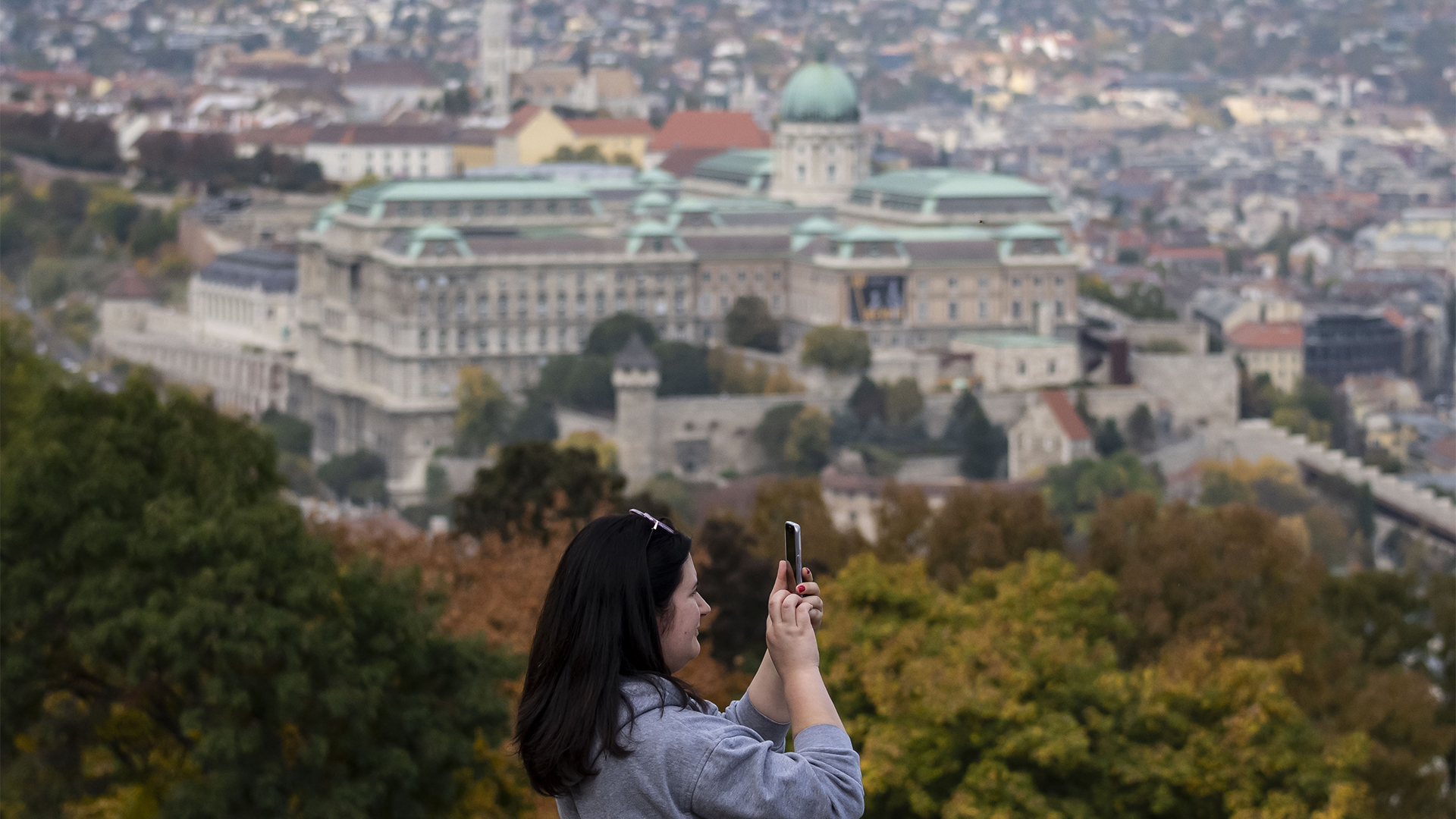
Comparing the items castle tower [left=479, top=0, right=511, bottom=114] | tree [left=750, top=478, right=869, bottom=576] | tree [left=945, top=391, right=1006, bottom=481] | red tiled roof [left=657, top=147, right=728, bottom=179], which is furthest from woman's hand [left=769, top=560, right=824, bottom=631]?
castle tower [left=479, top=0, right=511, bottom=114]

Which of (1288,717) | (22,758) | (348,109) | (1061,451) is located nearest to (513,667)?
(22,758)

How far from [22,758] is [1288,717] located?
38.2 ft

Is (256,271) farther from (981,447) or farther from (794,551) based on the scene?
(794,551)

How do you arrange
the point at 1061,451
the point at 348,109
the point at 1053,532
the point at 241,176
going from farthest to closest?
the point at 348,109, the point at 241,176, the point at 1061,451, the point at 1053,532

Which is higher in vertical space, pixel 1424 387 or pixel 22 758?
pixel 22 758

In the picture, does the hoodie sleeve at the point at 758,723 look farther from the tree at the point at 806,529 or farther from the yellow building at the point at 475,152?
the yellow building at the point at 475,152

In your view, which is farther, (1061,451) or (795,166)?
(795,166)

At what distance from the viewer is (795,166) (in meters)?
114

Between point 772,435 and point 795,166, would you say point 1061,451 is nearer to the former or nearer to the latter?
point 772,435

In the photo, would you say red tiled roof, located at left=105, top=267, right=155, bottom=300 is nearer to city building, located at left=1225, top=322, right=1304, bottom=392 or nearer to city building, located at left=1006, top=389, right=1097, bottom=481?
city building, located at left=1225, top=322, right=1304, bottom=392

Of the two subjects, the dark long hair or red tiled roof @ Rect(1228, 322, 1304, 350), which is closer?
the dark long hair

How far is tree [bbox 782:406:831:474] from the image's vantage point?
285ft

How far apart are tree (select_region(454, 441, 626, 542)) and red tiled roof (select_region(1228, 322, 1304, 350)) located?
75.8 metres

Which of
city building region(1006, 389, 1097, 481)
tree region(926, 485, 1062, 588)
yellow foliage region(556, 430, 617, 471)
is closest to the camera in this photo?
tree region(926, 485, 1062, 588)
